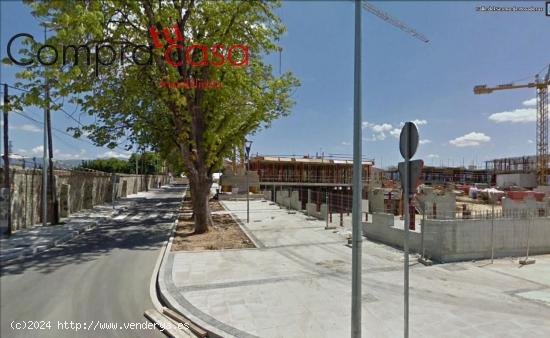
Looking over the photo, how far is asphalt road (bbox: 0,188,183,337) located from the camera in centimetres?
501

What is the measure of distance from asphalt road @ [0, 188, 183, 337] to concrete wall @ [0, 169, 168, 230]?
4.26m

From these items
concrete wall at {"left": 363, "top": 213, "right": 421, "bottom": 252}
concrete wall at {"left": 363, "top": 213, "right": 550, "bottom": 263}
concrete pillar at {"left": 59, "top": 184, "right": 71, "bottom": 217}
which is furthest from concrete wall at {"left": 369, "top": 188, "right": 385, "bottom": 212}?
concrete pillar at {"left": 59, "top": 184, "right": 71, "bottom": 217}

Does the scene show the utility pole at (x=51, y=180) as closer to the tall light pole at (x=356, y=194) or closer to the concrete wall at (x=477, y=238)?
the concrete wall at (x=477, y=238)

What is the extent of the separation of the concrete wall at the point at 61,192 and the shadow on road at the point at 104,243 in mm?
2837

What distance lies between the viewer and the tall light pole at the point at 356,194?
3.83 metres

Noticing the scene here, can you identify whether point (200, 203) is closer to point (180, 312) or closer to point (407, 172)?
point (180, 312)

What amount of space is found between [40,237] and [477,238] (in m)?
15.2

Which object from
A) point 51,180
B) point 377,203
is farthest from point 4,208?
point 377,203

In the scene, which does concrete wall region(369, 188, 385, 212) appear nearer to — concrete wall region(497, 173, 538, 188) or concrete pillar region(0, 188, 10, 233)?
concrete pillar region(0, 188, 10, 233)

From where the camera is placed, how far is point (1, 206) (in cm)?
1246

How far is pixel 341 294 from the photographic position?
20.8ft

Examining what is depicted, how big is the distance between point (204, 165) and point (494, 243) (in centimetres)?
1093

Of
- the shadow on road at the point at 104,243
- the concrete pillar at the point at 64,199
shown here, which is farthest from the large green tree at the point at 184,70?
the concrete pillar at the point at 64,199

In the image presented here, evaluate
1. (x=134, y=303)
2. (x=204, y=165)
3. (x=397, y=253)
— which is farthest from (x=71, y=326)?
(x=204, y=165)
